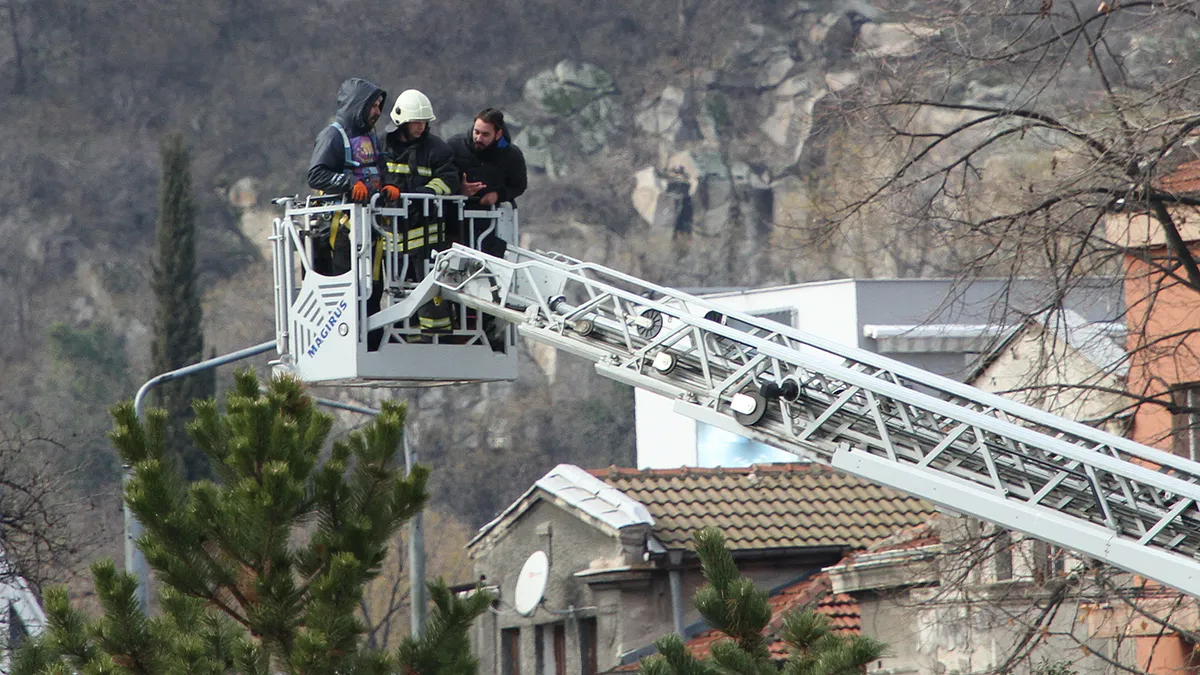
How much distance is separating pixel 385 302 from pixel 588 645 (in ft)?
39.4

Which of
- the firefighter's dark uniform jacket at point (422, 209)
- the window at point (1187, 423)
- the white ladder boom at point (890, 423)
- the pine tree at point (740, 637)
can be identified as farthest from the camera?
the window at point (1187, 423)

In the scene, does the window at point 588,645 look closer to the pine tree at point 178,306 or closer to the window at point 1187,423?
the window at point 1187,423

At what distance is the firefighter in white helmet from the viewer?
14617 mm

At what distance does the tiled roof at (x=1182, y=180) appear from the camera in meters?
15.0

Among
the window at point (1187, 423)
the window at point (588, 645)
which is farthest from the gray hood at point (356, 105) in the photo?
the window at point (588, 645)

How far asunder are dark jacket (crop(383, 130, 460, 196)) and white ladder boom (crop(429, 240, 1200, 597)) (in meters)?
1.16

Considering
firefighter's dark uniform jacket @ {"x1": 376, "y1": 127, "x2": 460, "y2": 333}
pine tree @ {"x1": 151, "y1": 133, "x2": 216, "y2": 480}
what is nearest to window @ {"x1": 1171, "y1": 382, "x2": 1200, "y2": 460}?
firefighter's dark uniform jacket @ {"x1": 376, "y1": 127, "x2": 460, "y2": 333}

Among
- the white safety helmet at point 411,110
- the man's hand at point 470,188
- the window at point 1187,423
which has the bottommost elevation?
the window at point 1187,423

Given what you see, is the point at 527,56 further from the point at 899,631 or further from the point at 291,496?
the point at 291,496

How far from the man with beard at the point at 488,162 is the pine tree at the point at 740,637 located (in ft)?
16.4

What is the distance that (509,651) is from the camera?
27.9m

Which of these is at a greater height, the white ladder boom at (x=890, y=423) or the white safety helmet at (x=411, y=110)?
the white safety helmet at (x=411, y=110)

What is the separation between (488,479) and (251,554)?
6671cm

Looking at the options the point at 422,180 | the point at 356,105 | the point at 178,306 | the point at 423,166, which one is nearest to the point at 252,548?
the point at 422,180
